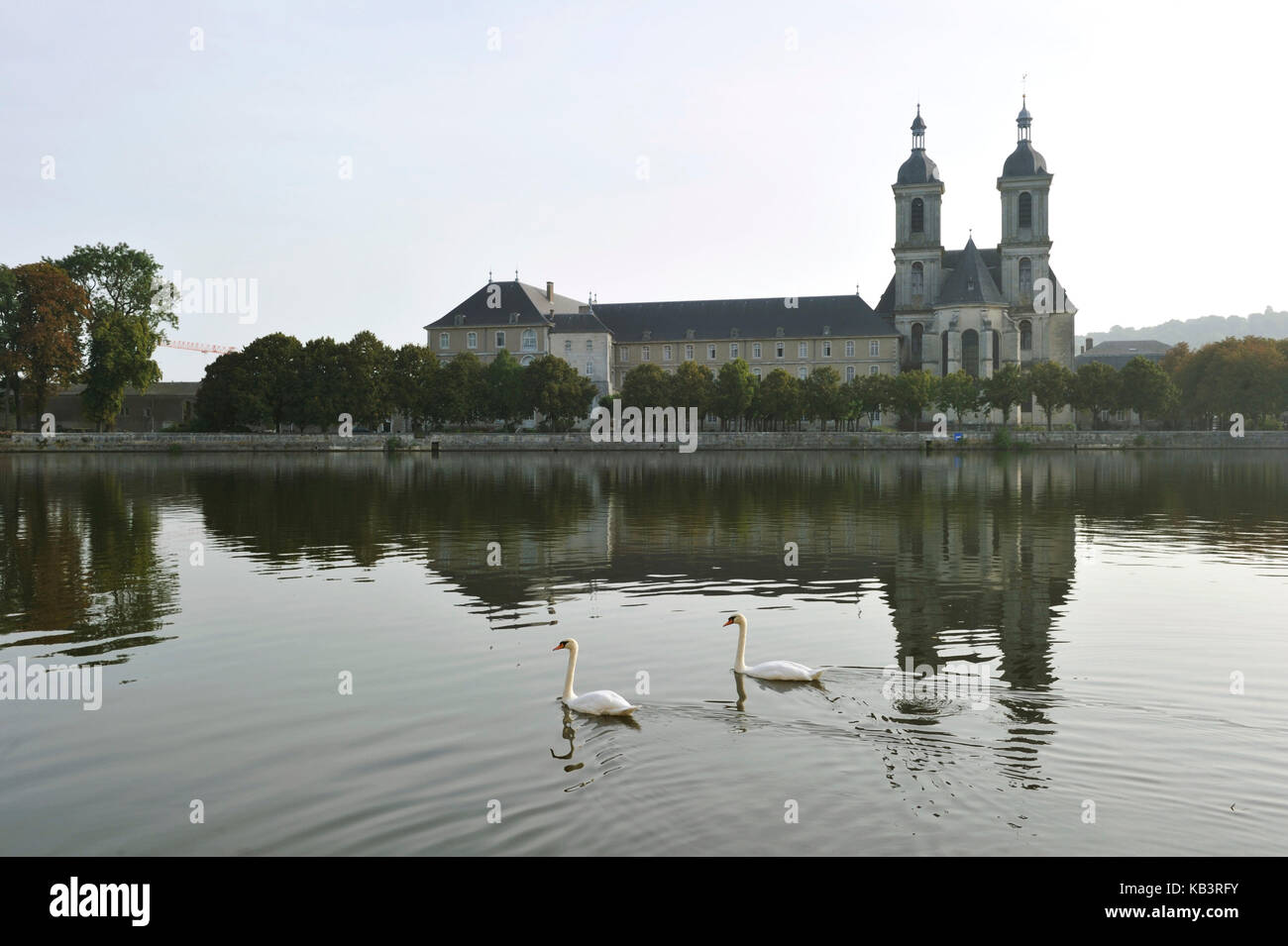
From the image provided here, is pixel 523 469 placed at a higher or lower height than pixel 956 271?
lower

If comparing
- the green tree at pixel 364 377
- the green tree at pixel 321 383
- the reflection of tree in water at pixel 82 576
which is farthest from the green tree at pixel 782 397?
the reflection of tree in water at pixel 82 576

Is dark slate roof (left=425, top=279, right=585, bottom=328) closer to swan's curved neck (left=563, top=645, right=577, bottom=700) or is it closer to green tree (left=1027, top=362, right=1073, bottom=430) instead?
green tree (left=1027, top=362, right=1073, bottom=430)

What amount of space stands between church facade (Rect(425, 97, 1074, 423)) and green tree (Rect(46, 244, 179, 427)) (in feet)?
119

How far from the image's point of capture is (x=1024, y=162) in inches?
4766

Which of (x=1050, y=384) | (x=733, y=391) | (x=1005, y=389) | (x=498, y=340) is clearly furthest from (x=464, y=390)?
(x=1050, y=384)

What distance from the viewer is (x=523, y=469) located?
217ft

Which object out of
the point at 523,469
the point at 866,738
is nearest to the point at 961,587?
the point at 866,738

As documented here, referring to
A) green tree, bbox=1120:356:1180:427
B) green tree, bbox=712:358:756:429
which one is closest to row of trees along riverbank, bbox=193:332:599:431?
green tree, bbox=712:358:756:429

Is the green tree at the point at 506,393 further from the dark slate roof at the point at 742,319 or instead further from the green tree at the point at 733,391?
the dark slate roof at the point at 742,319

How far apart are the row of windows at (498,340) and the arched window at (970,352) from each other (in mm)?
42150

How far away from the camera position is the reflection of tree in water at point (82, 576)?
15922 mm
